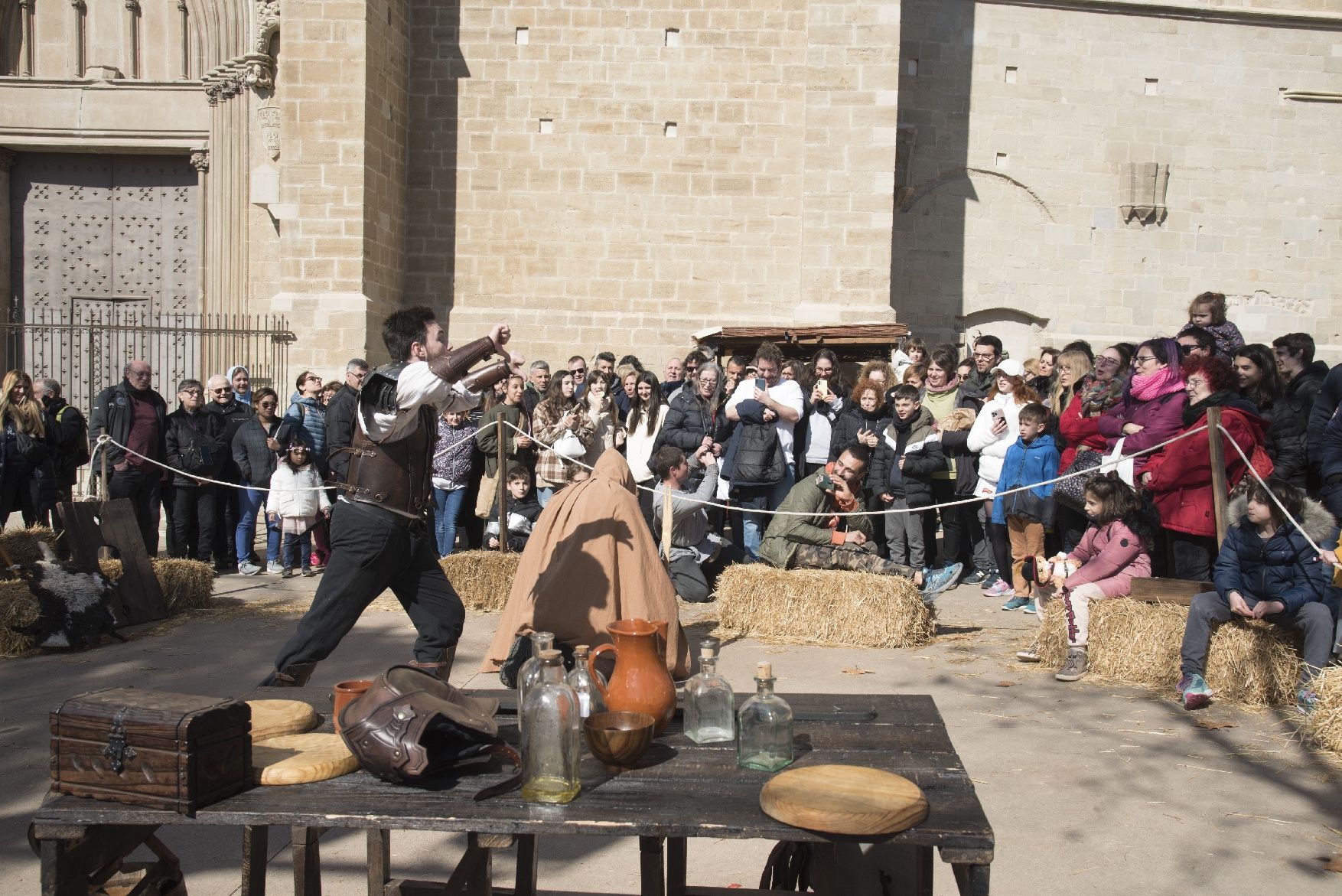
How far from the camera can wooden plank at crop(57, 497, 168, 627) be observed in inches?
296

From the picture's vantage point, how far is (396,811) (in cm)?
251

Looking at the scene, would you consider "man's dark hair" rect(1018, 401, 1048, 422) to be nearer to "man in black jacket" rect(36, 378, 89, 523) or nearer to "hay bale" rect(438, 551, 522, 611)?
"hay bale" rect(438, 551, 522, 611)

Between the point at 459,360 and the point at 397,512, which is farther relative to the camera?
the point at 397,512

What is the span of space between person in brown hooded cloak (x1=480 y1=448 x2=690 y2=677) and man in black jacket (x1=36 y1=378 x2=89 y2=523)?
20.9 feet

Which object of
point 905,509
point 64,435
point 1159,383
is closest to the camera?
point 1159,383

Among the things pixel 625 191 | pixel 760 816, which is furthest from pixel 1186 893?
pixel 625 191

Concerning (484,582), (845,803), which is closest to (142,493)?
(484,582)

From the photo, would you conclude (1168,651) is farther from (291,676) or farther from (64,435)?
(64,435)

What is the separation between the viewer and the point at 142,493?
31.4 ft

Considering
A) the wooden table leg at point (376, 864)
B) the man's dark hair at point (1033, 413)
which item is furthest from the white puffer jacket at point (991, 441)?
the wooden table leg at point (376, 864)

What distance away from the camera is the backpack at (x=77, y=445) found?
394 inches

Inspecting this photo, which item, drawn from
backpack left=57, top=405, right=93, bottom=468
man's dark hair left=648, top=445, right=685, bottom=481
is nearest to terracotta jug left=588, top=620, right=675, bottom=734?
Answer: man's dark hair left=648, top=445, right=685, bottom=481

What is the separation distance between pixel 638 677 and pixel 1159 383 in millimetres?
5373

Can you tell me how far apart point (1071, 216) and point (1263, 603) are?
456 inches
